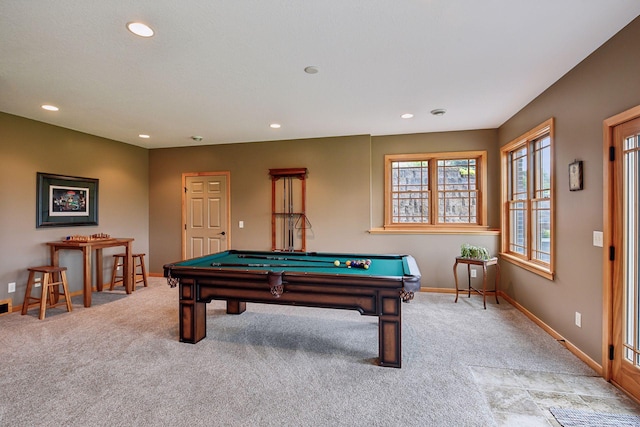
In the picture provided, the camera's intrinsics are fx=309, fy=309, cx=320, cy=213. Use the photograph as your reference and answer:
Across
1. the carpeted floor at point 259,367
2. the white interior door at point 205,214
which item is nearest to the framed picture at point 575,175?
the carpeted floor at point 259,367

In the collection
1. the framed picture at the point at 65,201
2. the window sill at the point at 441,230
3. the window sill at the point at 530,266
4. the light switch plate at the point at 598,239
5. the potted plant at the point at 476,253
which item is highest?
the framed picture at the point at 65,201

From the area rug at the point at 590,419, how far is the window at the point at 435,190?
3296 mm

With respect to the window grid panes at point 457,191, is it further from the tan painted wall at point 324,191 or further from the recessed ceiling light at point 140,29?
the recessed ceiling light at point 140,29

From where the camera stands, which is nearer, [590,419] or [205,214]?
[590,419]

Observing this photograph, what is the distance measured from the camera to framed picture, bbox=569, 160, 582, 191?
271 cm

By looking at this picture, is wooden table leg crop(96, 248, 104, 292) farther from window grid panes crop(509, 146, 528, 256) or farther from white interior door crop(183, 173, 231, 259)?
window grid panes crop(509, 146, 528, 256)

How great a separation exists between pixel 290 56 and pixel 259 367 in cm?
259

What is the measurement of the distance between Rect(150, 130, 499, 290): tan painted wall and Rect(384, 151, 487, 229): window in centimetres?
15

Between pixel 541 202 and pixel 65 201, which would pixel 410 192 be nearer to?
pixel 541 202

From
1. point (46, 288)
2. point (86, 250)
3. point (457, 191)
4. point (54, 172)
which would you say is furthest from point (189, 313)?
point (457, 191)

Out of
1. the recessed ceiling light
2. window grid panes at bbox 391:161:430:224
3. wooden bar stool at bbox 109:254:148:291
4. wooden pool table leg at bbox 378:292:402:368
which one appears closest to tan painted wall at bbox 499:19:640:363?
wooden pool table leg at bbox 378:292:402:368

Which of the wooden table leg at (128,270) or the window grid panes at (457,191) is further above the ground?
the window grid panes at (457,191)

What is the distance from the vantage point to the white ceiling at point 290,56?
199cm

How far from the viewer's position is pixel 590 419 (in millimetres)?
1908
